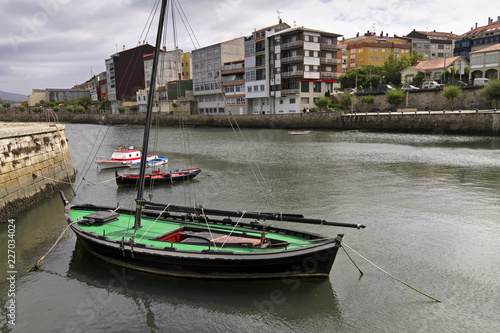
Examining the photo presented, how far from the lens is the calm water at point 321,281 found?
10.6 metres

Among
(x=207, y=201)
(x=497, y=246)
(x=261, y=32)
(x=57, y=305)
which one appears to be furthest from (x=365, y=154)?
(x=261, y=32)

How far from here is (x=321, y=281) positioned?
40.0 ft

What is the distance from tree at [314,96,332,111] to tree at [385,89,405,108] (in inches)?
420

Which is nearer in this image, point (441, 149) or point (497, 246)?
point (497, 246)

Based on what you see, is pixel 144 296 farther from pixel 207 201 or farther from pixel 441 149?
pixel 441 149

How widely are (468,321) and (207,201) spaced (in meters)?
15.2

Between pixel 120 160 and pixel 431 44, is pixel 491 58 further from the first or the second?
pixel 120 160

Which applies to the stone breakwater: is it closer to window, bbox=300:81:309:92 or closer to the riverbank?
the riverbank

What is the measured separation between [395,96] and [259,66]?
91.3ft

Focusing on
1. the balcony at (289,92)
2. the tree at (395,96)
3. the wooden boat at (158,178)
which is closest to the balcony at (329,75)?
the balcony at (289,92)

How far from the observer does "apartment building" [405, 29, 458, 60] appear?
121625 mm

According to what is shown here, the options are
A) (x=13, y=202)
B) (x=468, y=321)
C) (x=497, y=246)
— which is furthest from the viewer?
(x=13, y=202)

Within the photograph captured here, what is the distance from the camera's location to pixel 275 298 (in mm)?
11430

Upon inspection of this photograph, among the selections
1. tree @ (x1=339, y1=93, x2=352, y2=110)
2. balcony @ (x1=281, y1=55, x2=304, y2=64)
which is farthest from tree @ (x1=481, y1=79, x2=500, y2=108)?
balcony @ (x1=281, y1=55, x2=304, y2=64)
